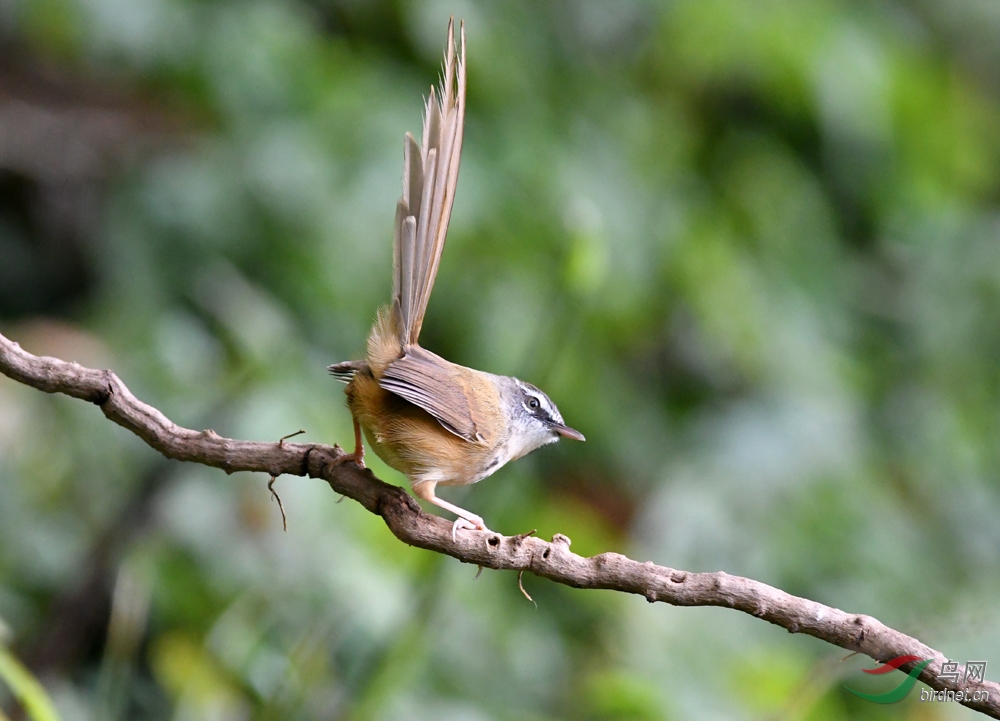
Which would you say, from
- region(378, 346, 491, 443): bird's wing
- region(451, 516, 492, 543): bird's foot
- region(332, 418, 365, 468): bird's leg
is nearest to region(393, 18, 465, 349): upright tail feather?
region(378, 346, 491, 443): bird's wing

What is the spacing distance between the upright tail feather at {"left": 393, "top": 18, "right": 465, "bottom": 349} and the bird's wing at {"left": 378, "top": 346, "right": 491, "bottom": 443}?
0.13 m

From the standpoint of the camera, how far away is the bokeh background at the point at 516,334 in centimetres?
375

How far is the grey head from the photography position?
2.80 metres

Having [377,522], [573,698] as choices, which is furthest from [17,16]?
[573,698]

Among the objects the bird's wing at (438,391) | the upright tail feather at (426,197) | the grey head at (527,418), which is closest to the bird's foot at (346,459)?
the bird's wing at (438,391)

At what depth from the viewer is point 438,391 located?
8.29 feet

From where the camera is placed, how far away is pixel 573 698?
14.9 ft

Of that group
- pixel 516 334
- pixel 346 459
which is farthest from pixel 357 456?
pixel 516 334

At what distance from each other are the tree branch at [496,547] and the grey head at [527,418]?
2.32ft

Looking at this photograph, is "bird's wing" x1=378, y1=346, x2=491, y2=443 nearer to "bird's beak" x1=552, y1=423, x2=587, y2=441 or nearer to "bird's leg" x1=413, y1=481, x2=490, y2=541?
"bird's leg" x1=413, y1=481, x2=490, y2=541

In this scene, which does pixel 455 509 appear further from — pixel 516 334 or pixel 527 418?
pixel 516 334

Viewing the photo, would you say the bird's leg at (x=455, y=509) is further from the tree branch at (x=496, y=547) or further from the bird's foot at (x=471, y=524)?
the tree branch at (x=496, y=547)

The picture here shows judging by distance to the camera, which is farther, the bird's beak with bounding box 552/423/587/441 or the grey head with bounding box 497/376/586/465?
the bird's beak with bounding box 552/423/587/441

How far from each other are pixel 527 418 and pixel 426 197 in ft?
2.70
